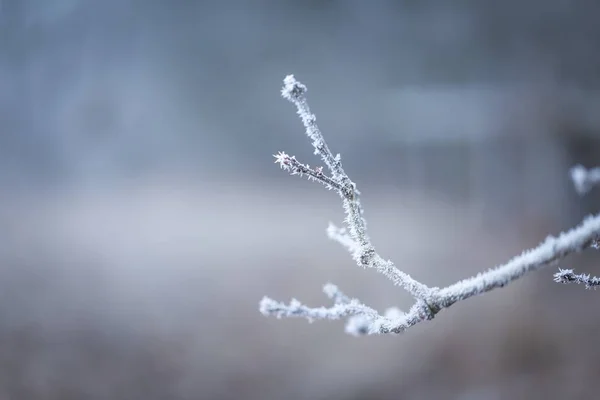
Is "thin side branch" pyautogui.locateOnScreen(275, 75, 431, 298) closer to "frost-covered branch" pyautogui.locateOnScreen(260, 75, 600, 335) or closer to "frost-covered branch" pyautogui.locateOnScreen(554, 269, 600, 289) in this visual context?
"frost-covered branch" pyautogui.locateOnScreen(260, 75, 600, 335)

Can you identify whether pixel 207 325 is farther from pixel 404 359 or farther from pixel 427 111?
pixel 427 111

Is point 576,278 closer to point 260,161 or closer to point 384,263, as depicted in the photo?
point 384,263

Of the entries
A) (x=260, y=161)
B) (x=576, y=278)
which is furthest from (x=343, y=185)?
(x=260, y=161)

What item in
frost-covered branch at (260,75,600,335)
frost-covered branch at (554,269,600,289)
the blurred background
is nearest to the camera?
frost-covered branch at (260,75,600,335)

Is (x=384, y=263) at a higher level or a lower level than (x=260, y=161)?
lower

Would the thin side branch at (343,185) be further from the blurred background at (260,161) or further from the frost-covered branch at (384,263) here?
the blurred background at (260,161)

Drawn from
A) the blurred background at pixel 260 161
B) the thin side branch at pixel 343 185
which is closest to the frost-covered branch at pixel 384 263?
the thin side branch at pixel 343 185

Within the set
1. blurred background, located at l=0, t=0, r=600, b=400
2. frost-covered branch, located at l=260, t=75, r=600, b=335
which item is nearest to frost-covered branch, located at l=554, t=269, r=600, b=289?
frost-covered branch, located at l=260, t=75, r=600, b=335
